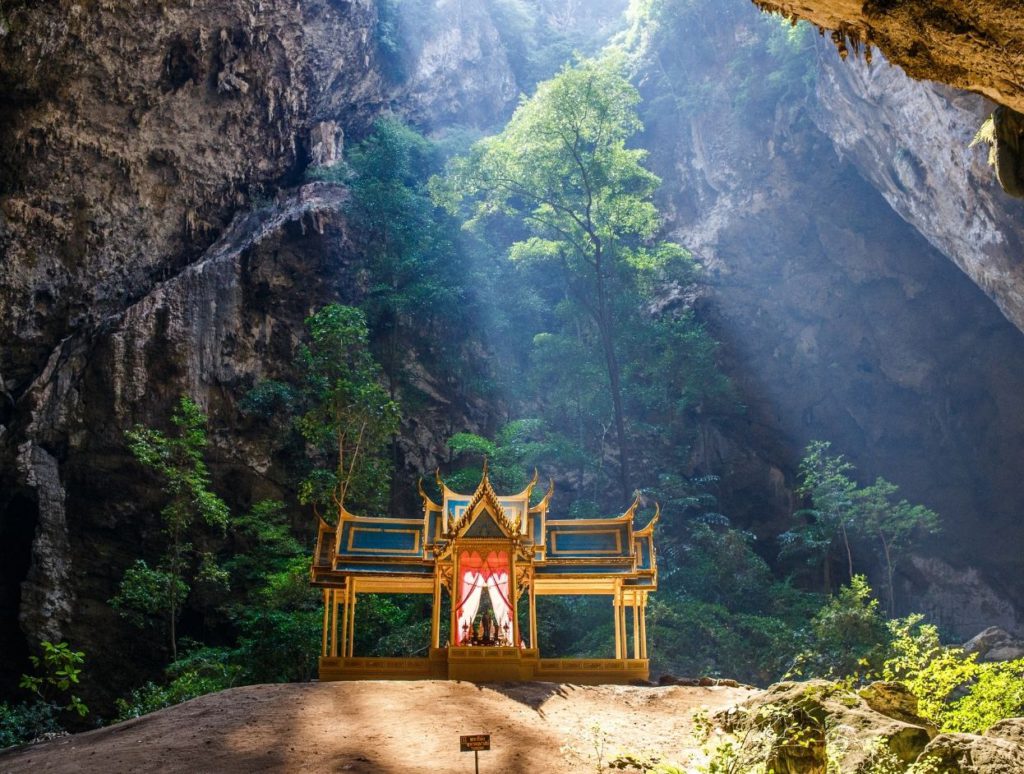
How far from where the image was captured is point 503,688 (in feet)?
38.0

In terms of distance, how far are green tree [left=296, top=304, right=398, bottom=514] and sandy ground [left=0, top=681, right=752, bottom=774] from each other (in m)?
7.93

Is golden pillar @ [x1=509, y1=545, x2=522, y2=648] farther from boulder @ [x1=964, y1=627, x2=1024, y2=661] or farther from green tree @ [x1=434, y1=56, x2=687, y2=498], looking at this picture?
green tree @ [x1=434, y1=56, x2=687, y2=498]

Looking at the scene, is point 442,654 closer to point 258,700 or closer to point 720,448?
point 258,700

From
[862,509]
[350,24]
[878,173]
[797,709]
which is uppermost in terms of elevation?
[350,24]

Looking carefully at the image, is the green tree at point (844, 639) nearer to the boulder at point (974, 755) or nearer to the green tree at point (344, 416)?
the green tree at point (344, 416)

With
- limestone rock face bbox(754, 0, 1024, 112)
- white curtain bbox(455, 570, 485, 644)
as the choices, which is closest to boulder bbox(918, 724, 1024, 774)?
limestone rock face bbox(754, 0, 1024, 112)

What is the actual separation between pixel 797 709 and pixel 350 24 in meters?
28.1

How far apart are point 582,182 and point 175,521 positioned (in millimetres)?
15975

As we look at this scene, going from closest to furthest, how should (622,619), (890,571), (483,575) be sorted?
(483,575), (622,619), (890,571)

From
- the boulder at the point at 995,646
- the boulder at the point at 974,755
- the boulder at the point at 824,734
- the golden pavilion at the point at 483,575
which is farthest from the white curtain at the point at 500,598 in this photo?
the boulder at the point at 995,646

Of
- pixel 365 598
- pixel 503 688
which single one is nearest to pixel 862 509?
pixel 365 598

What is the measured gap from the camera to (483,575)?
43.6ft

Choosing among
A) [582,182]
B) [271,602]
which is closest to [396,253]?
[582,182]

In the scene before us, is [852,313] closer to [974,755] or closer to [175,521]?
[175,521]
